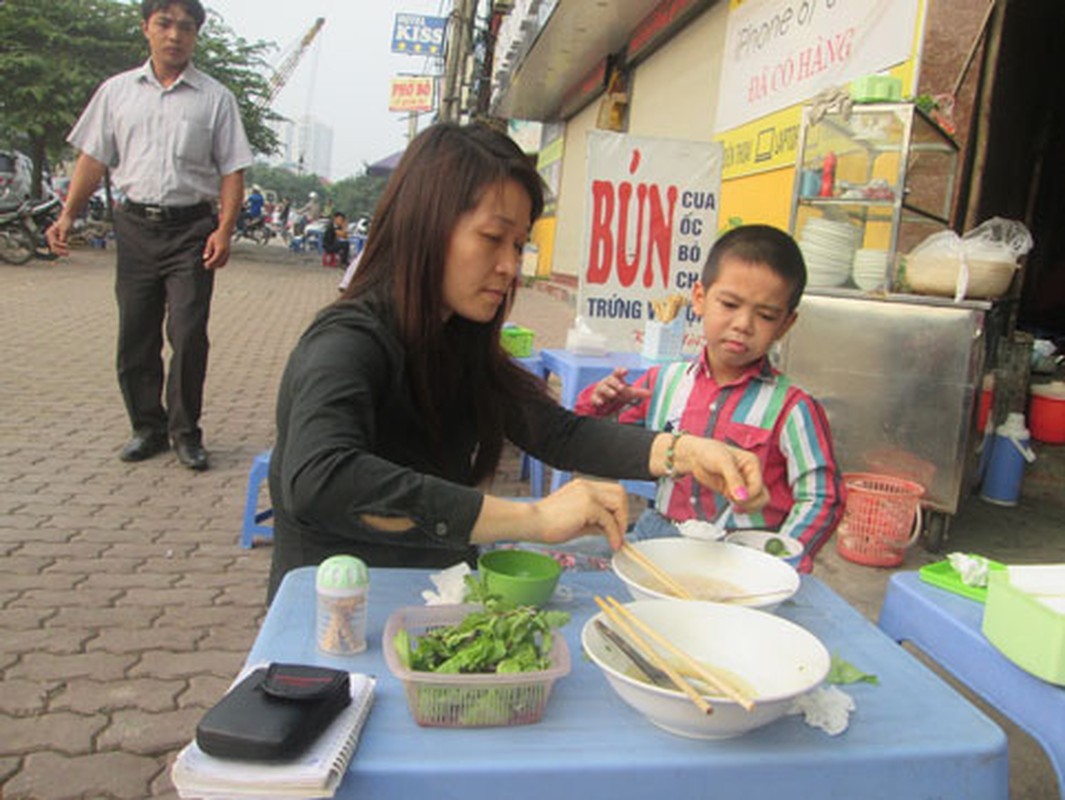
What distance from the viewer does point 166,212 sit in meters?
4.32

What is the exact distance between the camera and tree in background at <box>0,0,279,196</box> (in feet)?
50.0

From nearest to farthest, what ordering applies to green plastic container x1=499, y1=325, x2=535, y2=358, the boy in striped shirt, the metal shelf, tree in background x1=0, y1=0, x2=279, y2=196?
1. the boy in striped shirt
2. the metal shelf
3. green plastic container x1=499, y1=325, x2=535, y2=358
4. tree in background x1=0, y1=0, x2=279, y2=196

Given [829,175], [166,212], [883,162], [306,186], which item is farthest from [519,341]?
[306,186]

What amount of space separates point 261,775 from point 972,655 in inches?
48.0

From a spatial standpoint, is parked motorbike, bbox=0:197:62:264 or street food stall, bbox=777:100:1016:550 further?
parked motorbike, bbox=0:197:62:264

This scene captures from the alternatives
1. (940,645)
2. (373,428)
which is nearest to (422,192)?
(373,428)

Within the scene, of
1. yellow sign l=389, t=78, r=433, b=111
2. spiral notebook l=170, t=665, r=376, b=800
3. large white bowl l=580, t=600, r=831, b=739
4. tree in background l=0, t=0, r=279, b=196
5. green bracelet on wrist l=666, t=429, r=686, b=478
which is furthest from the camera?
yellow sign l=389, t=78, r=433, b=111

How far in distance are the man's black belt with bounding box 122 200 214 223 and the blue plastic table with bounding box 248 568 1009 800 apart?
12.0 feet

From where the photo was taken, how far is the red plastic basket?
3.78m

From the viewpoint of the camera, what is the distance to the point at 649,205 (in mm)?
4668

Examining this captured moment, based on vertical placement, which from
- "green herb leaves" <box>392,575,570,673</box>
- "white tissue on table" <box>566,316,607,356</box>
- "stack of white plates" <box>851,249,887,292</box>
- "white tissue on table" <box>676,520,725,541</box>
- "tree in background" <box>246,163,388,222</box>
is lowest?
"green herb leaves" <box>392,575,570,673</box>

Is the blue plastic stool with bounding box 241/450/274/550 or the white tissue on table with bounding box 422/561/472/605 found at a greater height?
the white tissue on table with bounding box 422/561/472/605

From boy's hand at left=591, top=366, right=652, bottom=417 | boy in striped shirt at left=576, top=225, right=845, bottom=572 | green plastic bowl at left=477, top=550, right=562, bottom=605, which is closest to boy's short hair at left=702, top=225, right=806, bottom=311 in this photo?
boy in striped shirt at left=576, top=225, right=845, bottom=572

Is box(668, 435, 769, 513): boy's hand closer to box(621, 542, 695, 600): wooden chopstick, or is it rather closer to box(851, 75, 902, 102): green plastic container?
box(621, 542, 695, 600): wooden chopstick
